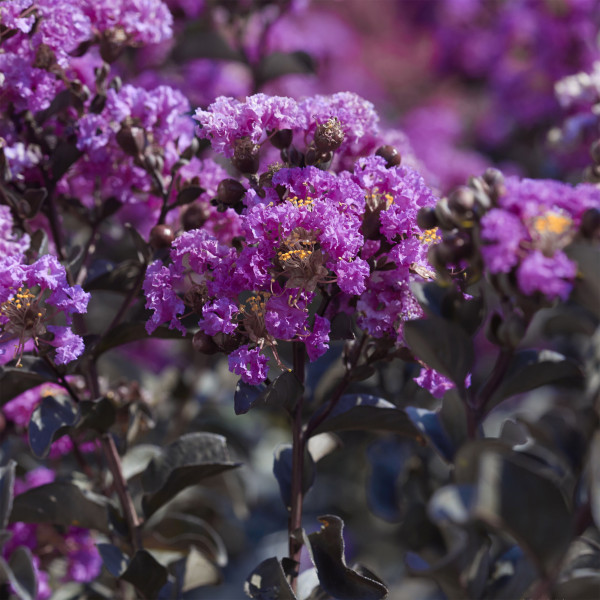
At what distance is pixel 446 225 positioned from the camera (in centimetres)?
85

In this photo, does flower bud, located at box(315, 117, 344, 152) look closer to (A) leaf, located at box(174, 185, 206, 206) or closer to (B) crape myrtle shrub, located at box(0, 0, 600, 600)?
(B) crape myrtle shrub, located at box(0, 0, 600, 600)

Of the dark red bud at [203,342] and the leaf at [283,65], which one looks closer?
the dark red bud at [203,342]

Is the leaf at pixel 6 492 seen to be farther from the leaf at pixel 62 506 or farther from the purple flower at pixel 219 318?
the purple flower at pixel 219 318

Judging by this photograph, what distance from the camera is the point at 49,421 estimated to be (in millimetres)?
1051

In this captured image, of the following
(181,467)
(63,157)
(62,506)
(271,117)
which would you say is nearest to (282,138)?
(271,117)

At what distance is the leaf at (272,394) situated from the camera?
0.90m

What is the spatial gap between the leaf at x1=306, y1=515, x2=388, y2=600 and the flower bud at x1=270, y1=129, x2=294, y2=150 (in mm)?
455

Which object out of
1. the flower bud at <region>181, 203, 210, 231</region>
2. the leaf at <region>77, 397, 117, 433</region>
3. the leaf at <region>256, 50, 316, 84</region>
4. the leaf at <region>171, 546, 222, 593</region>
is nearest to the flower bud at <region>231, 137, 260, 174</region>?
the flower bud at <region>181, 203, 210, 231</region>

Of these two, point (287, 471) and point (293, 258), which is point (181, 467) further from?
point (293, 258)

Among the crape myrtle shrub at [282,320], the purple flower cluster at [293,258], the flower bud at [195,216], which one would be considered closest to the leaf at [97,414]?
the crape myrtle shrub at [282,320]

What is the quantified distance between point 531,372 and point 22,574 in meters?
0.66

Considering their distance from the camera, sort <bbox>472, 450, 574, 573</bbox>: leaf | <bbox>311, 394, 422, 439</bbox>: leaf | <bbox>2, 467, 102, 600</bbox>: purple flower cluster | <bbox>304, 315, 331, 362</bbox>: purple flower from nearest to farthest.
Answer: <bbox>472, 450, 574, 573</bbox>: leaf
<bbox>304, 315, 331, 362</bbox>: purple flower
<bbox>311, 394, 422, 439</bbox>: leaf
<bbox>2, 467, 102, 600</bbox>: purple flower cluster

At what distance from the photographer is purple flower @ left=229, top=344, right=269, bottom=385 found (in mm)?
894

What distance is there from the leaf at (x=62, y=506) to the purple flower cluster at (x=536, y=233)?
2.11 feet
